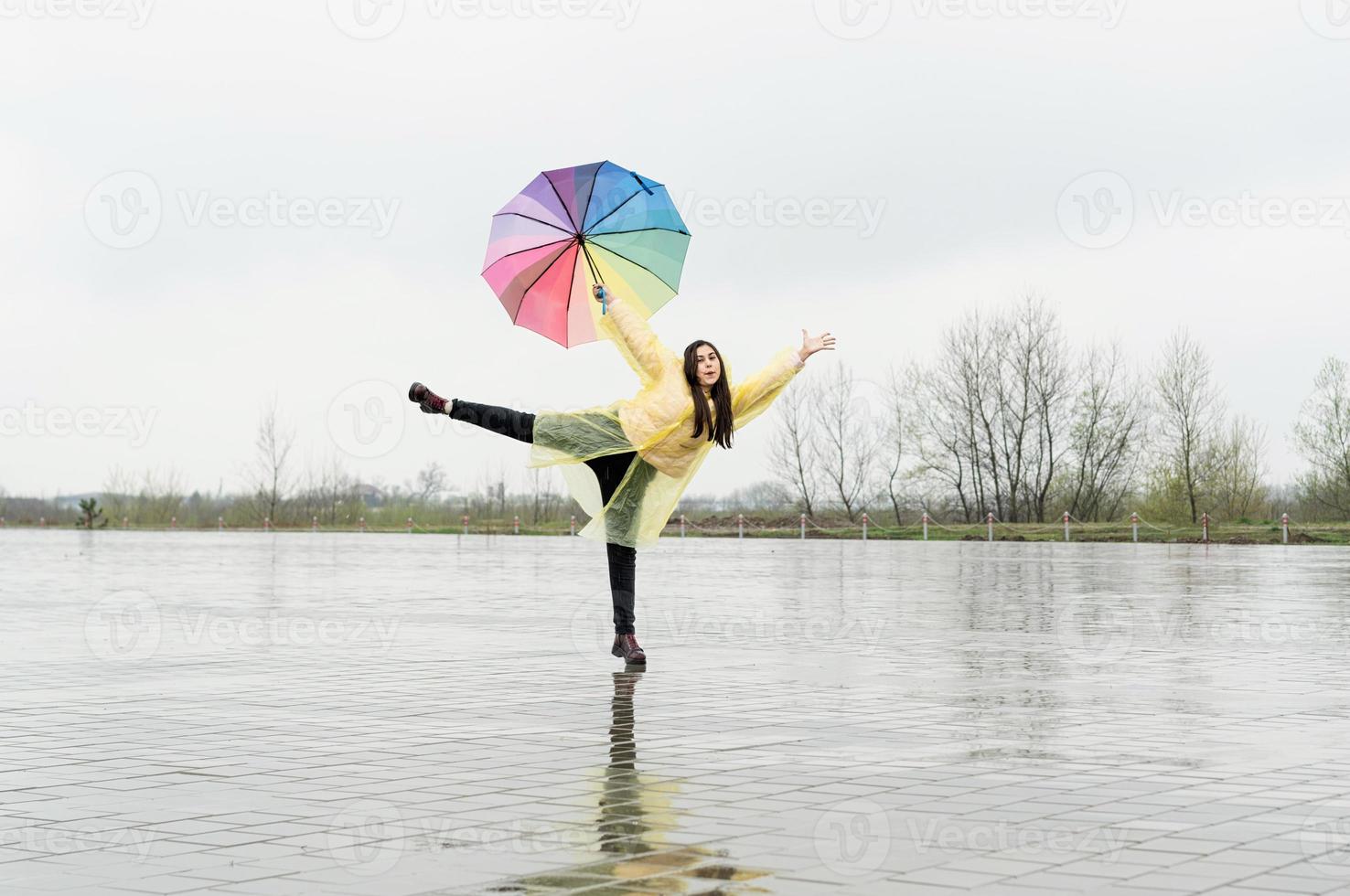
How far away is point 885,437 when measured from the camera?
58.8 m

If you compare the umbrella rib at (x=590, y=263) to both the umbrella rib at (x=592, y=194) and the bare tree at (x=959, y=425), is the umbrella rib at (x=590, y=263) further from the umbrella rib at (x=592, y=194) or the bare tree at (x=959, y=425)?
the bare tree at (x=959, y=425)

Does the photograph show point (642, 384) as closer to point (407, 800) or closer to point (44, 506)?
point (407, 800)

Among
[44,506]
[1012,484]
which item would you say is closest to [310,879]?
[1012,484]

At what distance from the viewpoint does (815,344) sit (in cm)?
972

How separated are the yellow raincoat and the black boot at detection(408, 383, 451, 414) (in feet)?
2.17

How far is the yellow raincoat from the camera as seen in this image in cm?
970

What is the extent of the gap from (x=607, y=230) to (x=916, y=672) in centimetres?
385

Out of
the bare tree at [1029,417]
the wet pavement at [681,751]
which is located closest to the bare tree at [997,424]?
the bare tree at [1029,417]

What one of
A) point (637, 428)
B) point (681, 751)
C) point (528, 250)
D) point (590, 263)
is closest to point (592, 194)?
point (590, 263)

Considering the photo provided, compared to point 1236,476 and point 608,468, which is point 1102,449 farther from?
point 608,468

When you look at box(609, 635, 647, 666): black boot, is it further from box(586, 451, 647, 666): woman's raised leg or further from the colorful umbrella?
the colorful umbrella

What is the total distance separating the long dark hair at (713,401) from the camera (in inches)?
377

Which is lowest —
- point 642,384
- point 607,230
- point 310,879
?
point 310,879

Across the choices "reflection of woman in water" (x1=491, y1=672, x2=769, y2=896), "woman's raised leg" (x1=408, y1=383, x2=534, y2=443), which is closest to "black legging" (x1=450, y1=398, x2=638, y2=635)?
"woman's raised leg" (x1=408, y1=383, x2=534, y2=443)
